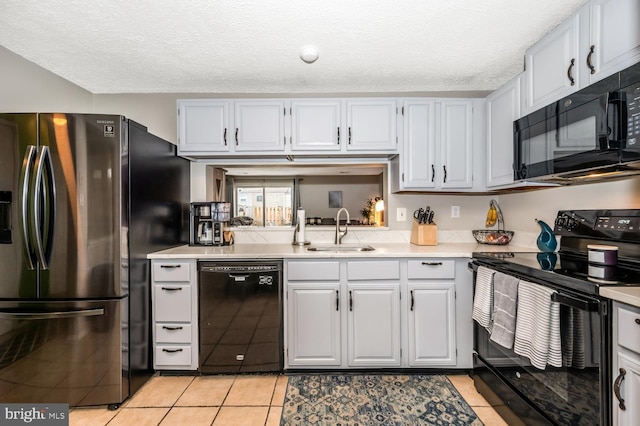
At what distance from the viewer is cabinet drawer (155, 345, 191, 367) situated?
2.25m

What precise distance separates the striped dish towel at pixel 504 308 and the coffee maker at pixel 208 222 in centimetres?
212

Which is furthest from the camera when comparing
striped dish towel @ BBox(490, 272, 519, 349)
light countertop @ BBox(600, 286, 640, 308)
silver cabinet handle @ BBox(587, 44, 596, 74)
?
→ striped dish towel @ BBox(490, 272, 519, 349)

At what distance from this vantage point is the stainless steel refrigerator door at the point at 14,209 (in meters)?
1.83

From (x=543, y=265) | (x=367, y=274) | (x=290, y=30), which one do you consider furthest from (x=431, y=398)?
(x=290, y=30)

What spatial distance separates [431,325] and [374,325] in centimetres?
42

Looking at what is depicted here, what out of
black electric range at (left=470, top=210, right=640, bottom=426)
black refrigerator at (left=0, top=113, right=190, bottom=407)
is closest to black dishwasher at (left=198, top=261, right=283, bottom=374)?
black refrigerator at (left=0, top=113, right=190, bottom=407)

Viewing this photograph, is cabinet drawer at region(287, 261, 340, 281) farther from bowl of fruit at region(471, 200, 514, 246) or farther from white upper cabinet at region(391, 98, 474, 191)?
bowl of fruit at region(471, 200, 514, 246)

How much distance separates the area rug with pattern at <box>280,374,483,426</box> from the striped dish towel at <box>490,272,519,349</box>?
0.54 m

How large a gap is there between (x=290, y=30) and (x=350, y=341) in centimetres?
215

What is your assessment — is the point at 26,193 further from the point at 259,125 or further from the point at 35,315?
the point at 259,125

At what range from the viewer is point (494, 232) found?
262 cm

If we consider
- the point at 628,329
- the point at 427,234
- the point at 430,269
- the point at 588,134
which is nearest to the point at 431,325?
the point at 430,269

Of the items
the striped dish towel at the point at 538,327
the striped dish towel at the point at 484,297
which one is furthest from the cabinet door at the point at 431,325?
the striped dish towel at the point at 538,327

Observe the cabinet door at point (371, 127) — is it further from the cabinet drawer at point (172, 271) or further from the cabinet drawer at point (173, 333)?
the cabinet drawer at point (173, 333)
